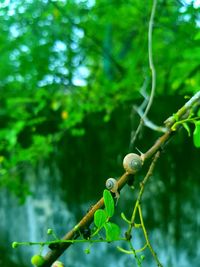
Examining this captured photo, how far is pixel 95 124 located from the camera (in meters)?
3.06

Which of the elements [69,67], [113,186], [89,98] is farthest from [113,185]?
[89,98]

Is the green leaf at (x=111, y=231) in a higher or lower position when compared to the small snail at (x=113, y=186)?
lower

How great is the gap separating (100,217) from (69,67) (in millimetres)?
2202

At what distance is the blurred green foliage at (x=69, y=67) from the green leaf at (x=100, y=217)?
1.68 meters

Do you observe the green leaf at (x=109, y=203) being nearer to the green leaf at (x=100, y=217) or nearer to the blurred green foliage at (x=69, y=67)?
the green leaf at (x=100, y=217)

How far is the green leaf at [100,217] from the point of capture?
721mm

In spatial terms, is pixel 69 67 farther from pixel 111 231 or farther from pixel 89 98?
pixel 111 231

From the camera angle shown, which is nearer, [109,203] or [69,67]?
[109,203]

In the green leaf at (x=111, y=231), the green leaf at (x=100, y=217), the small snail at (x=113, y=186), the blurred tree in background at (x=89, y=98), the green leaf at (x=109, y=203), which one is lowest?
the green leaf at (x=111, y=231)

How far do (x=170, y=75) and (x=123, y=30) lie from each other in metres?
0.67

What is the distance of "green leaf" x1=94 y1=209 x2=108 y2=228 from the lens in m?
0.72

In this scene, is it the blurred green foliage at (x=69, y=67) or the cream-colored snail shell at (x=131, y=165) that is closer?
the cream-colored snail shell at (x=131, y=165)

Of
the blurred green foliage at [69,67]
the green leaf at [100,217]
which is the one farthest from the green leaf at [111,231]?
the blurred green foliage at [69,67]

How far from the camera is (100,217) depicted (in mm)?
725
